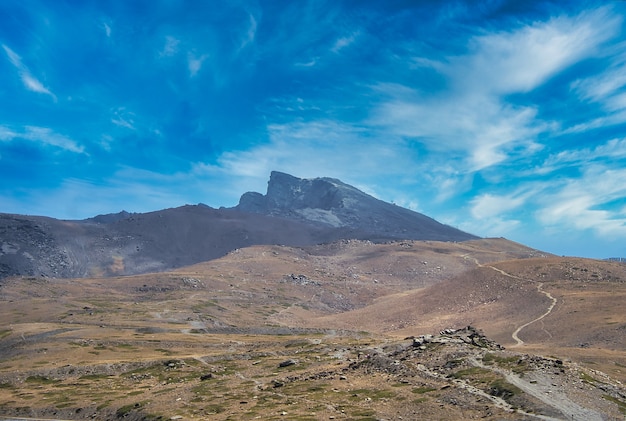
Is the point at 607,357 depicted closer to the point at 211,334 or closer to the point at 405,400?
the point at 405,400

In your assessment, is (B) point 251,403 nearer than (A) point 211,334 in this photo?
Yes

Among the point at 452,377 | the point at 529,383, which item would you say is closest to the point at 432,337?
the point at 452,377

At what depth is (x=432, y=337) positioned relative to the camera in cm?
9088

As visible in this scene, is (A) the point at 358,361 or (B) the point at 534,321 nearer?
(A) the point at 358,361

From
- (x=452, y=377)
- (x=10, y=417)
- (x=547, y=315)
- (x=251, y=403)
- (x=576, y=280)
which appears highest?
(x=576, y=280)

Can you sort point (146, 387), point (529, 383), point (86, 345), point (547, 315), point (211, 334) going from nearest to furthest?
point (529, 383)
point (146, 387)
point (86, 345)
point (547, 315)
point (211, 334)

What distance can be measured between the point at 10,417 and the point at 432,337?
72.3m

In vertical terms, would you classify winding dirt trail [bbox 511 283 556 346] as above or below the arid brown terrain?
above

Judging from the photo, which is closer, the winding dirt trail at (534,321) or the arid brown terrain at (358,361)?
the arid brown terrain at (358,361)

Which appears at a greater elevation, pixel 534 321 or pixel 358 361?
pixel 534 321

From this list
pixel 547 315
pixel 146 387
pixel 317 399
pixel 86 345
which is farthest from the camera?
pixel 547 315

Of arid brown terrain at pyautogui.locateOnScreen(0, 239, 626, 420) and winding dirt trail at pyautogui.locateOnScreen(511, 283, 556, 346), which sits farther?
winding dirt trail at pyautogui.locateOnScreen(511, 283, 556, 346)

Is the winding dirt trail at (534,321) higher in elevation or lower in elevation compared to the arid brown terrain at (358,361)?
higher

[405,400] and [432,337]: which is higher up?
[432,337]
